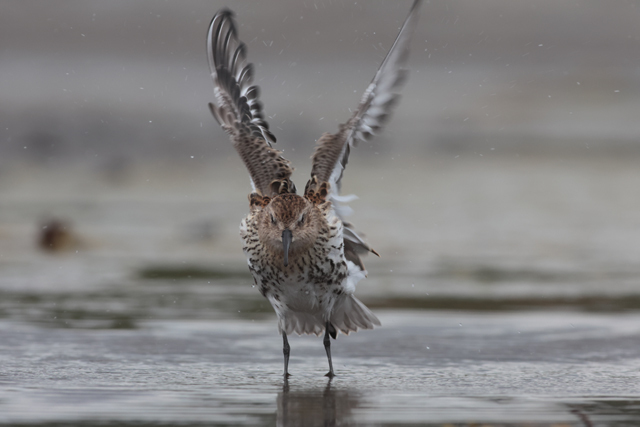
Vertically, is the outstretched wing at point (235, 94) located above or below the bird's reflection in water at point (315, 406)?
above

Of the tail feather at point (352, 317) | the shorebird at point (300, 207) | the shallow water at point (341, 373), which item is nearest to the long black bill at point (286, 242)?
the shorebird at point (300, 207)

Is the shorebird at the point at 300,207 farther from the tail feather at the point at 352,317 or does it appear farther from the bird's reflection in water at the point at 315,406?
the bird's reflection in water at the point at 315,406

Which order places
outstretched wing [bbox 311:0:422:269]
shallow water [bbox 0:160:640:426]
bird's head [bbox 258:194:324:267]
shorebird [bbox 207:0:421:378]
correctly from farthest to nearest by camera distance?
outstretched wing [bbox 311:0:422:269], shorebird [bbox 207:0:421:378], bird's head [bbox 258:194:324:267], shallow water [bbox 0:160:640:426]

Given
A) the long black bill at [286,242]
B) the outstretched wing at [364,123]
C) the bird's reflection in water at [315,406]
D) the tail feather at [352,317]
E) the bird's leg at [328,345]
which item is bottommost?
the bird's reflection in water at [315,406]

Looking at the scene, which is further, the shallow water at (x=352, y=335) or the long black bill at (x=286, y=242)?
the long black bill at (x=286, y=242)

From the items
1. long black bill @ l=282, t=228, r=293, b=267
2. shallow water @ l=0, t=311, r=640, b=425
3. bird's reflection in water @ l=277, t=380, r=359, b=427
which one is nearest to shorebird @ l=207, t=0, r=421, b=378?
long black bill @ l=282, t=228, r=293, b=267

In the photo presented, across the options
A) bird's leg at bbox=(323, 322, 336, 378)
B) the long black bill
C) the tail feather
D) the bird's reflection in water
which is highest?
the long black bill

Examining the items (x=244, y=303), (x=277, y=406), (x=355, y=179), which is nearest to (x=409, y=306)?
(x=244, y=303)

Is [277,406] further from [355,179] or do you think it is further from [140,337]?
[355,179]

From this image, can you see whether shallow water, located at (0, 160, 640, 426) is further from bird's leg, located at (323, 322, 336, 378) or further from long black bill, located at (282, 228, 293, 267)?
long black bill, located at (282, 228, 293, 267)
